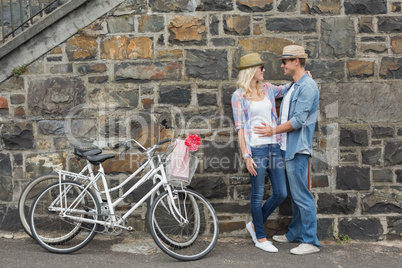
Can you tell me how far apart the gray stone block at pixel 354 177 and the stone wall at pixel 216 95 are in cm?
1

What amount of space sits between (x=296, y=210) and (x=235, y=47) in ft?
6.51

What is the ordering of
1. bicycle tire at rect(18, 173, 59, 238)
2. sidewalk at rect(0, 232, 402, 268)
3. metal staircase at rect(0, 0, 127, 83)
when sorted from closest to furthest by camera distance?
sidewalk at rect(0, 232, 402, 268), bicycle tire at rect(18, 173, 59, 238), metal staircase at rect(0, 0, 127, 83)

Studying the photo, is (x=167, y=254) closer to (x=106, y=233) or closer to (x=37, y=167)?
(x=106, y=233)

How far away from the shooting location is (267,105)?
4.75 m

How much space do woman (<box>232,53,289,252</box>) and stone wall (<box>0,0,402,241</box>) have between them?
40 centimetres

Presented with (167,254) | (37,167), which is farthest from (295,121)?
(37,167)

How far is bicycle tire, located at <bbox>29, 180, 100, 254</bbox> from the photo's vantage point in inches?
185

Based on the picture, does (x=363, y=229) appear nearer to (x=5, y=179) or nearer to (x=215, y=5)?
(x=215, y=5)

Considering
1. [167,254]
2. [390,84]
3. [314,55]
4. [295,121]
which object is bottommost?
[167,254]

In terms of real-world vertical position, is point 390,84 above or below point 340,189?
above

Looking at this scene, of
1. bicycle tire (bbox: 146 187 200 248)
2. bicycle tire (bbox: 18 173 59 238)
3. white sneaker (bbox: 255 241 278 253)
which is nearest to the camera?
bicycle tire (bbox: 146 187 200 248)

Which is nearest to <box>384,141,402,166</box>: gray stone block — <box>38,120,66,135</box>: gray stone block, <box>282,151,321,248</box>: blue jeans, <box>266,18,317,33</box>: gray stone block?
<box>282,151,321,248</box>: blue jeans

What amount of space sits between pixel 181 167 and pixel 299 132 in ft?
4.25

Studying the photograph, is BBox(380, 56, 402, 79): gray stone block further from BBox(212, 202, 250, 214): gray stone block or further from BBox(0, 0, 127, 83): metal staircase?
BBox(0, 0, 127, 83): metal staircase
